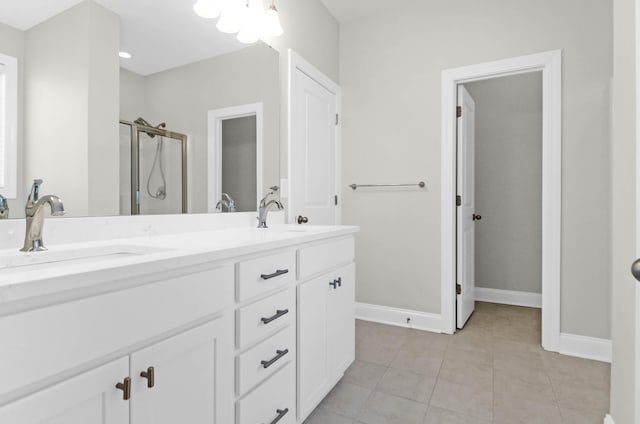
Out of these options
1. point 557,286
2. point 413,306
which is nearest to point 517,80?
point 557,286

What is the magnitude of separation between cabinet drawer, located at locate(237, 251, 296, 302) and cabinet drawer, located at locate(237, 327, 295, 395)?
0.63ft

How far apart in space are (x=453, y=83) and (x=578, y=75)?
0.79m

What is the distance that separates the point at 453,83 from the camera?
2668mm

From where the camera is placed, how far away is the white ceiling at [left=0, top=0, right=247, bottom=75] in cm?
109

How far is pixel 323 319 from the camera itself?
1.65 meters

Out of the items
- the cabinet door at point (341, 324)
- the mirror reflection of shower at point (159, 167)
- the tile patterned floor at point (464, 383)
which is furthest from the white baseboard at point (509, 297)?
the mirror reflection of shower at point (159, 167)

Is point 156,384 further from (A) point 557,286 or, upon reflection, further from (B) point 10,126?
(A) point 557,286

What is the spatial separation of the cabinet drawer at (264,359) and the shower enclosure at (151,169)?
0.75 meters

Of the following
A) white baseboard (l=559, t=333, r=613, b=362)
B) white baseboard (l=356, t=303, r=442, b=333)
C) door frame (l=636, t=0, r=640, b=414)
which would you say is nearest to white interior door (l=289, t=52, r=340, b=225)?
white baseboard (l=356, t=303, r=442, b=333)

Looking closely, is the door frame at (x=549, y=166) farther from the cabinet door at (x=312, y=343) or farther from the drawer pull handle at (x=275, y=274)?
the drawer pull handle at (x=275, y=274)

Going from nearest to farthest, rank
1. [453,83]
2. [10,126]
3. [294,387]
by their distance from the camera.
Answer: [10,126] < [294,387] < [453,83]

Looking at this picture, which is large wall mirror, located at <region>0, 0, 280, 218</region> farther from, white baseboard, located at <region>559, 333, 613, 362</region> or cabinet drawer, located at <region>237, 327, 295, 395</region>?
white baseboard, located at <region>559, 333, 613, 362</region>

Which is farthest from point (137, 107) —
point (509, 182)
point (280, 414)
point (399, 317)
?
point (509, 182)

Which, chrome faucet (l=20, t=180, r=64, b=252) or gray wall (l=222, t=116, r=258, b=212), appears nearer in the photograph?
chrome faucet (l=20, t=180, r=64, b=252)
